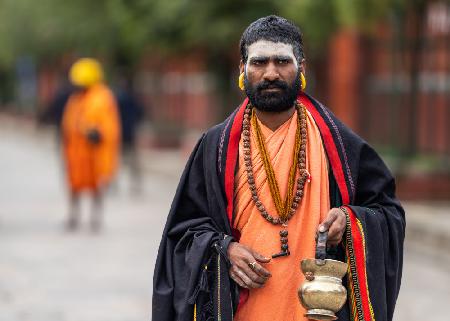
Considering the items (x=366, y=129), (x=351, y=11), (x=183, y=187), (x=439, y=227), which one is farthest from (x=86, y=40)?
(x=183, y=187)

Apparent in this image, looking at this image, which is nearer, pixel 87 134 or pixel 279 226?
pixel 279 226

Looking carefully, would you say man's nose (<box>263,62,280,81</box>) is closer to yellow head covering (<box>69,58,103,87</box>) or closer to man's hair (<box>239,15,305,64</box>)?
man's hair (<box>239,15,305,64</box>)

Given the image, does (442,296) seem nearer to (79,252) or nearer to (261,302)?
(79,252)

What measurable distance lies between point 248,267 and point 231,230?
0.21 meters

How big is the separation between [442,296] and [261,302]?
612cm

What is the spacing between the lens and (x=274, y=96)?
14.0 feet

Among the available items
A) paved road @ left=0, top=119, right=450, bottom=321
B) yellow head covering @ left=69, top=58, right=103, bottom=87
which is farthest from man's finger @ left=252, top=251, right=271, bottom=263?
yellow head covering @ left=69, top=58, right=103, bottom=87

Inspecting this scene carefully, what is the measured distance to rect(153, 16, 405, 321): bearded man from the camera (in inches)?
169

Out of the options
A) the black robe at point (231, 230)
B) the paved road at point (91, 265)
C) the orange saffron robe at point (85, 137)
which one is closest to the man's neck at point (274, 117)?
the black robe at point (231, 230)

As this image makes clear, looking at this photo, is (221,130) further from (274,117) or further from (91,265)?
(91,265)

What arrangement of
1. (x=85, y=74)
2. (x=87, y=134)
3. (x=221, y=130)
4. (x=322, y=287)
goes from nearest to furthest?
(x=322, y=287), (x=221, y=130), (x=85, y=74), (x=87, y=134)

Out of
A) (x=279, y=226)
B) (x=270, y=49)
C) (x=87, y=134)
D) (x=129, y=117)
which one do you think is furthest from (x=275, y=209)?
(x=129, y=117)

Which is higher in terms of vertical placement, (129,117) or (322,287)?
(322,287)

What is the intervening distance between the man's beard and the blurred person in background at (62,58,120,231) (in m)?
10.2
